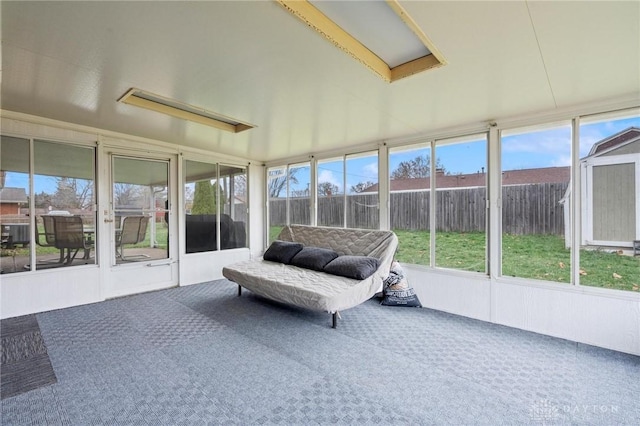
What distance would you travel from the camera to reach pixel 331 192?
5.03 m

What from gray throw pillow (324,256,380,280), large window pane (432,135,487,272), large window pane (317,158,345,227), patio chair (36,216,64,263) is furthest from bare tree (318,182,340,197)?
patio chair (36,216,64,263)

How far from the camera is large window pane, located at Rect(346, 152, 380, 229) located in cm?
440

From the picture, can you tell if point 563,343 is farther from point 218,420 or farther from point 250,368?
point 218,420

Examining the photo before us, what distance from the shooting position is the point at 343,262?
3561 mm

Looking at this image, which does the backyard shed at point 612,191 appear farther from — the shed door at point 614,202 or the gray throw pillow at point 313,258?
the gray throw pillow at point 313,258

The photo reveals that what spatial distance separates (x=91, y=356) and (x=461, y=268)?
12.8ft

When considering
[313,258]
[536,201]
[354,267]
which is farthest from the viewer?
[313,258]

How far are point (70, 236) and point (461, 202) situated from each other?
5043 millimetres

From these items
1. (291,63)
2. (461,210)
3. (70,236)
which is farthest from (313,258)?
(70,236)

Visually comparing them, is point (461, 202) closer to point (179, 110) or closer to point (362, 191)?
point (362, 191)

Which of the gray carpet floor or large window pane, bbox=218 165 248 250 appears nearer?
the gray carpet floor

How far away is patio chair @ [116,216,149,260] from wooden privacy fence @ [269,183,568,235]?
9.45ft

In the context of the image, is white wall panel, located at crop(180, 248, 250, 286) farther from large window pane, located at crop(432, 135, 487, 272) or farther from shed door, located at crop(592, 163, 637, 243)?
shed door, located at crop(592, 163, 637, 243)

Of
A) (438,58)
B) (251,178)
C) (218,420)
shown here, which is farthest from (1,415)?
(251,178)
